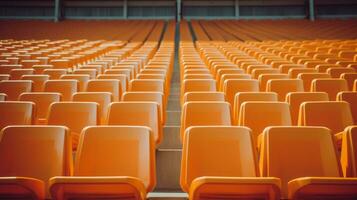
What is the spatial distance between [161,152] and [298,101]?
1.01 metres

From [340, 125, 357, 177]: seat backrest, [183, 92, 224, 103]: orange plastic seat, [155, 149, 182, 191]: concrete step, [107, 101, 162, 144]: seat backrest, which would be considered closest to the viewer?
[340, 125, 357, 177]: seat backrest

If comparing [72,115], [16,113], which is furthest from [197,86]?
[16,113]

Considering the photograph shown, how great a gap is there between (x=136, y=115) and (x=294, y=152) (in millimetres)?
973

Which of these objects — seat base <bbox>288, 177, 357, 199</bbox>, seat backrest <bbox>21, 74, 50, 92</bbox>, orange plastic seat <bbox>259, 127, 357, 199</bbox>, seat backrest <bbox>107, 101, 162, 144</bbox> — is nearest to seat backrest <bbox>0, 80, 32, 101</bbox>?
seat backrest <bbox>21, 74, 50, 92</bbox>

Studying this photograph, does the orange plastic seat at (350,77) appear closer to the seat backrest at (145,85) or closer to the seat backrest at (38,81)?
the seat backrest at (145,85)

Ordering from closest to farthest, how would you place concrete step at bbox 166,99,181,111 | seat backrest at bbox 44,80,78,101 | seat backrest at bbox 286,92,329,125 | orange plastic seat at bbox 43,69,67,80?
seat backrest at bbox 286,92,329,125, seat backrest at bbox 44,80,78,101, concrete step at bbox 166,99,181,111, orange plastic seat at bbox 43,69,67,80

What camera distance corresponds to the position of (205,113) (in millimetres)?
1922

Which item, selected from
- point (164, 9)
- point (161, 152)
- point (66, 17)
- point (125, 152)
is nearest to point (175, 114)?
point (161, 152)

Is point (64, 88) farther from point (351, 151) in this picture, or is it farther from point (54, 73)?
point (351, 151)

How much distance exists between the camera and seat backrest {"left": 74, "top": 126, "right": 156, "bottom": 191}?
134 cm

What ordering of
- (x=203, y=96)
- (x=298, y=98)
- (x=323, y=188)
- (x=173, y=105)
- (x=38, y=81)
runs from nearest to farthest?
(x=323, y=188) < (x=298, y=98) < (x=203, y=96) < (x=38, y=81) < (x=173, y=105)

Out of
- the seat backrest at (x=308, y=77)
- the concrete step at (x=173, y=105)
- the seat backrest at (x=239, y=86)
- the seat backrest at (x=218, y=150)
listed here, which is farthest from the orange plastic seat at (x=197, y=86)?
the seat backrest at (x=218, y=150)

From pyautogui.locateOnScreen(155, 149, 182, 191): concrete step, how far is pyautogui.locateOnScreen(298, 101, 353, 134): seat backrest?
779mm

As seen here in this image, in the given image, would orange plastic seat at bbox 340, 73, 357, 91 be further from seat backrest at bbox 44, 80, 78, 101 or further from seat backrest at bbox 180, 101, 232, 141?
seat backrest at bbox 44, 80, 78, 101
